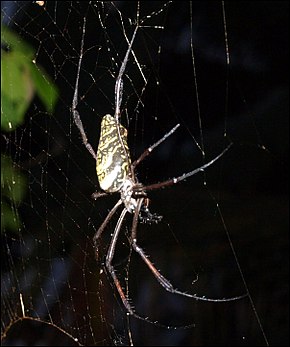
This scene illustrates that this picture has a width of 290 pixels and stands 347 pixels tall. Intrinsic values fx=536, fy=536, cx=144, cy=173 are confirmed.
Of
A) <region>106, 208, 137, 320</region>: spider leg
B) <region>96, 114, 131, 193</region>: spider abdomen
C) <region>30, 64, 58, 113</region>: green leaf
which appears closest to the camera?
<region>96, 114, 131, 193</region>: spider abdomen

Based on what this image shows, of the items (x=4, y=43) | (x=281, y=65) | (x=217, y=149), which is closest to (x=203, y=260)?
(x=217, y=149)

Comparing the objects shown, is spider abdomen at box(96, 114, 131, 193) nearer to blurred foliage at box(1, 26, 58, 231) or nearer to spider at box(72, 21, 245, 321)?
spider at box(72, 21, 245, 321)

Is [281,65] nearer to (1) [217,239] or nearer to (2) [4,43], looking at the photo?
(1) [217,239]

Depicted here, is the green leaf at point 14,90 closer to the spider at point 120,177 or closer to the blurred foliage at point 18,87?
the blurred foliage at point 18,87

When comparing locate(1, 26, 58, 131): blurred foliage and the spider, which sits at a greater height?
locate(1, 26, 58, 131): blurred foliage

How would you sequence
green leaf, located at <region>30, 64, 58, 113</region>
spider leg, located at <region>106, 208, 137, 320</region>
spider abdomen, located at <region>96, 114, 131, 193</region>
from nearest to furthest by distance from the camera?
1. spider abdomen, located at <region>96, 114, 131, 193</region>
2. spider leg, located at <region>106, 208, 137, 320</region>
3. green leaf, located at <region>30, 64, 58, 113</region>

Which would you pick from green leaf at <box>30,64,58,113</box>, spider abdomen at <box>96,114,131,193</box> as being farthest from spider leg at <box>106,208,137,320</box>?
green leaf at <box>30,64,58,113</box>

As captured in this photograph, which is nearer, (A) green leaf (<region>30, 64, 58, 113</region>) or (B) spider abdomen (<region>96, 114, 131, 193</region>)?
(B) spider abdomen (<region>96, 114, 131, 193</region>)
